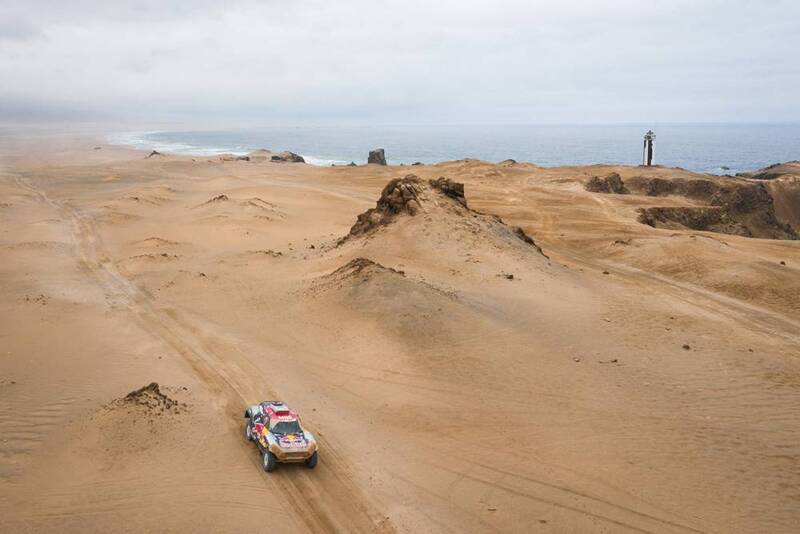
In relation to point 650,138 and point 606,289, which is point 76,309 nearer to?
point 606,289

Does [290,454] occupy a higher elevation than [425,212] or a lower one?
lower

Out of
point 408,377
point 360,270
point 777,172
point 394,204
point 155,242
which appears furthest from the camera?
point 777,172

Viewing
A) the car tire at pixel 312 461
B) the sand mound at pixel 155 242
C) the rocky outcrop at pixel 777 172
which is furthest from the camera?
the rocky outcrop at pixel 777 172

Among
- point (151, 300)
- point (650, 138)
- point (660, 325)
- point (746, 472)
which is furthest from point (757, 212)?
point (151, 300)

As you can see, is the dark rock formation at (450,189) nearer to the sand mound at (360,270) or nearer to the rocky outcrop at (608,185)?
the sand mound at (360,270)

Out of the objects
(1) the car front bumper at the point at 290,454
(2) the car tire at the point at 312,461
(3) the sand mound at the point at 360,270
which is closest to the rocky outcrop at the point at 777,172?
(3) the sand mound at the point at 360,270

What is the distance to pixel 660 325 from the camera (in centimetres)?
2053

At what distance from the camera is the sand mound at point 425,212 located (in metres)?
27.0

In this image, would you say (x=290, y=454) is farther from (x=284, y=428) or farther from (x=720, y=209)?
(x=720, y=209)

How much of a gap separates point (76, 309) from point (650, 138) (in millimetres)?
59667

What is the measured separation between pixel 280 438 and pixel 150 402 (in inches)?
149

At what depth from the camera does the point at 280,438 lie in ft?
38.9

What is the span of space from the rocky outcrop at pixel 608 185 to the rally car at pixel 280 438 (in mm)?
43035

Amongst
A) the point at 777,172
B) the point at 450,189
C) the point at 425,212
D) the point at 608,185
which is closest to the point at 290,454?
the point at 425,212
